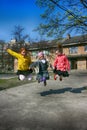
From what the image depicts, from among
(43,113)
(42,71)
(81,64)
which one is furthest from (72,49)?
(43,113)

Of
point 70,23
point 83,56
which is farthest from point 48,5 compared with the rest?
point 83,56

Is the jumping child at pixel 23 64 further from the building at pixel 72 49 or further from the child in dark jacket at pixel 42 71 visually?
the building at pixel 72 49

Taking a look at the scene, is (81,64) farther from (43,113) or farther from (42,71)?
(43,113)

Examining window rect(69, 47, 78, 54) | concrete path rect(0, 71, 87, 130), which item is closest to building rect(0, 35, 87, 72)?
window rect(69, 47, 78, 54)

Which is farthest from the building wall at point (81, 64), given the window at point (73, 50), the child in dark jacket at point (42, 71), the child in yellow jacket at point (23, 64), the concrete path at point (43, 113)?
the concrete path at point (43, 113)

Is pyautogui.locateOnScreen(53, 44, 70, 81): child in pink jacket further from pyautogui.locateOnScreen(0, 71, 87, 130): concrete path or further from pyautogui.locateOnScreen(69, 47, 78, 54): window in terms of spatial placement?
pyautogui.locateOnScreen(69, 47, 78, 54): window

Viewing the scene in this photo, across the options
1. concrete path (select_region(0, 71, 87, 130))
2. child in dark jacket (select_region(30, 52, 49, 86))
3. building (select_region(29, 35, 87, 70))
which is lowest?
concrete path (select_region(0, 71, 87, 130))

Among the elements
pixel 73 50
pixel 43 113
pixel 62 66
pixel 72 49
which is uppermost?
pixel 72 49

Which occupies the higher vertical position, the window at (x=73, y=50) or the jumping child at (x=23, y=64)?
the window at (x=73, y=50)

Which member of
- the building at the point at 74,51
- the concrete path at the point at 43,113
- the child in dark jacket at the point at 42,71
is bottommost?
the concrete path at the point at 43,113

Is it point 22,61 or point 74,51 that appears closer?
point 22,61

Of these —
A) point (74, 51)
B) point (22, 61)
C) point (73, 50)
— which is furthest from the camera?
point (73, 50)

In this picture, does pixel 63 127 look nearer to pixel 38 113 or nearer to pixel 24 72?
pixel 38 113

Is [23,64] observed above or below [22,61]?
below
